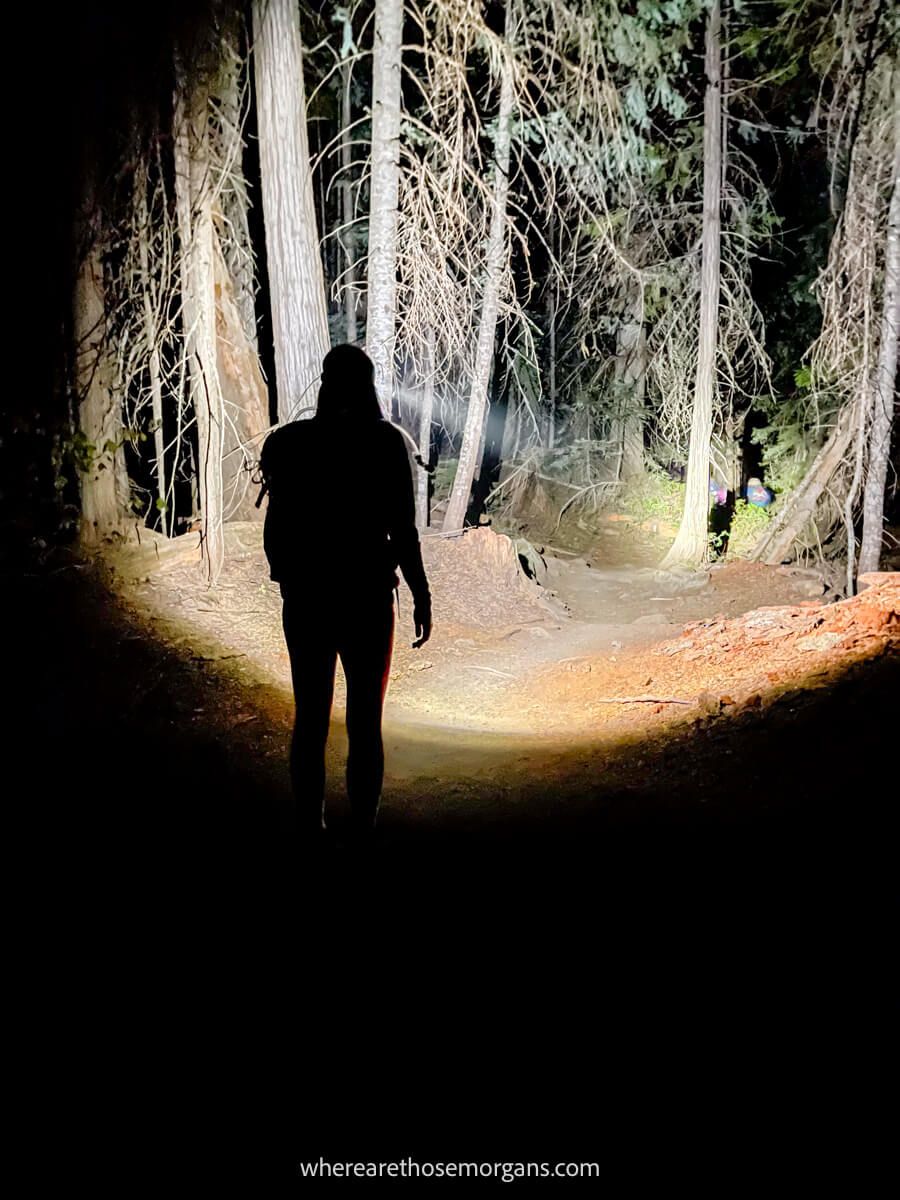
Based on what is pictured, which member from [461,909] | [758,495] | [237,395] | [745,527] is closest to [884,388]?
[758,495]

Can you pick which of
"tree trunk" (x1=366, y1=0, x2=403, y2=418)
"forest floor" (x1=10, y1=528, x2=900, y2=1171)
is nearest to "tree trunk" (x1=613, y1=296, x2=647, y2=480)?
"tree trunk" (x1=366, y1=0, x2=403, y2=418)

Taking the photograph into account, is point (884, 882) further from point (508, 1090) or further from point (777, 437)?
point (777, 437)

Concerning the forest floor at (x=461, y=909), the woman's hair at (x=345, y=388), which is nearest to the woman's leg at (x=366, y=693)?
the forest floor at (x=461, y=909)

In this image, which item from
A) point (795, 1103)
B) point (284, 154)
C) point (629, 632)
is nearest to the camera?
point (795, 1103)

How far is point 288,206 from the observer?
999cm

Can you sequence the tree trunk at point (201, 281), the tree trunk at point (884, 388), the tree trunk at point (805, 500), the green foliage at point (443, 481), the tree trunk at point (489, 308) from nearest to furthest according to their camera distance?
the tree trunk at point (201, 281) < the tree trunk at point (884, 388) < the tree trunk at point (489, 308) < the tree trunk at point (805, 500) < the green foliage at point (443, 481)

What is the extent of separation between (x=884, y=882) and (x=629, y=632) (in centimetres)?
832

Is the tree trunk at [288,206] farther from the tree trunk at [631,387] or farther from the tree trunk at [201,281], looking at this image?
the tree trunk at [631,387]

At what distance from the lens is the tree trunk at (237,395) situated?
439 inches

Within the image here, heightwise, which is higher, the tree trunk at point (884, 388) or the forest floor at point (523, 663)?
the tree trunk at point (884, 388)

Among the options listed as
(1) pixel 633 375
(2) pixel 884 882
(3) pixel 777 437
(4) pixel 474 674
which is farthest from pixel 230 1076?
(1) pixel 633 375

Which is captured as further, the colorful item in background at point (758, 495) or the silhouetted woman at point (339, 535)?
the colorful item in background at point (758, 495)

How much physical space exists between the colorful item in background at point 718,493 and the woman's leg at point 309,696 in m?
15.6

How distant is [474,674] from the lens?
9891 millimetres
